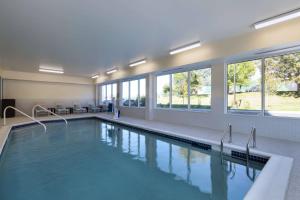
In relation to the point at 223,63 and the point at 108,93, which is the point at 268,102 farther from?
the point at 108,93

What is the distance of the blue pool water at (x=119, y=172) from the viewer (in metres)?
Result: 2.44

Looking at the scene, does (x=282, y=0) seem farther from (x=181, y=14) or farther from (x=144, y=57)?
(x=144, y=57)

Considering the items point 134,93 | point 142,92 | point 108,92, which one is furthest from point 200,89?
point 108,92

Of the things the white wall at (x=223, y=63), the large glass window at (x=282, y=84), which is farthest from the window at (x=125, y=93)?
the large glass window at (x=282, y=84)

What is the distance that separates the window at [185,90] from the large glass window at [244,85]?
787mm

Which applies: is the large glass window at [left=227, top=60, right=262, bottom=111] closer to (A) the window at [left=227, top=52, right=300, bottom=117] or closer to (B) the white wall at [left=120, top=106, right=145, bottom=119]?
(A) the window at [left=227, top=52, right=300, bottom=117]

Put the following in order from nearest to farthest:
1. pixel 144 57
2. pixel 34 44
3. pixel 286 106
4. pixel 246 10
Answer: pixel 246 10 < pixel 286 106 < pixel 34 44 < pixel 144 57

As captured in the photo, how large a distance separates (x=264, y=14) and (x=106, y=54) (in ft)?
16.4

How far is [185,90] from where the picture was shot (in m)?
7.11

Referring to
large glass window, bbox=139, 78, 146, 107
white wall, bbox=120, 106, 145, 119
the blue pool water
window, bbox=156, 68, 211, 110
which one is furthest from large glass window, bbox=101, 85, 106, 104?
the blue pool water

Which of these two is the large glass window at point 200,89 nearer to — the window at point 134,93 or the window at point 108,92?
the window at point 134,93

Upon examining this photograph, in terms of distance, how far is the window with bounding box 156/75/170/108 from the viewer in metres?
7.89

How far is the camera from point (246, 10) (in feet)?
10.8

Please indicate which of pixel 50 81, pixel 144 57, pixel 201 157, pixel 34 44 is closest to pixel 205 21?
pixel 201 157
